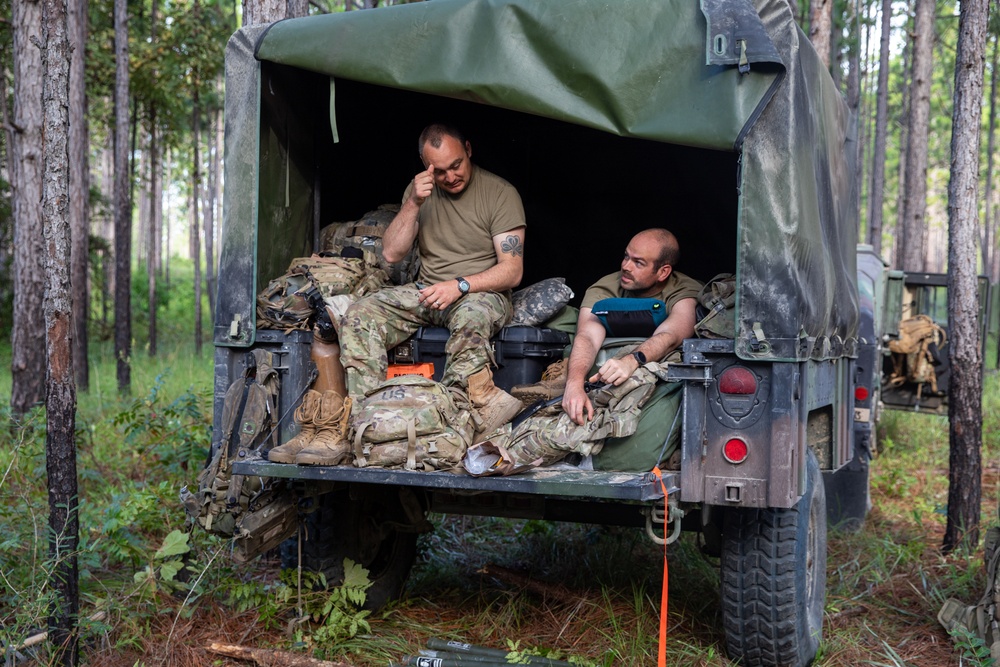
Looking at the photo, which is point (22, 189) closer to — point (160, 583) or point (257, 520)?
point (160, 583)

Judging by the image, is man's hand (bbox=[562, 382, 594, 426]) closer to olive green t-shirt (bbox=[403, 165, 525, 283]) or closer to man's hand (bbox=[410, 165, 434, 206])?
olive green t-shirt (bbox=[403, 165, 525, 283])

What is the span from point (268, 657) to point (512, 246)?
2.06 m

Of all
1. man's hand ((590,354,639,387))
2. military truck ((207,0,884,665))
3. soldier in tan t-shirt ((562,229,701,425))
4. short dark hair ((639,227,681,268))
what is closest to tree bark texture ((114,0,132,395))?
military truck ((207,0,884,665))

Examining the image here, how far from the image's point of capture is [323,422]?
12.3ft

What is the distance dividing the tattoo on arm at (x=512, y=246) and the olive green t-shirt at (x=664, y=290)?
375 mm

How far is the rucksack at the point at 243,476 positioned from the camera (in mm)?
3785

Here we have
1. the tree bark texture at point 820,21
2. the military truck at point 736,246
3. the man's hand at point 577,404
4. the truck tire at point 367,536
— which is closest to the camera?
the military truck at point 736,246

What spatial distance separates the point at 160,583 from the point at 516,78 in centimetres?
282

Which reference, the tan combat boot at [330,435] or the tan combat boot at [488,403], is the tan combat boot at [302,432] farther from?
the tan combat boot at [488,403]

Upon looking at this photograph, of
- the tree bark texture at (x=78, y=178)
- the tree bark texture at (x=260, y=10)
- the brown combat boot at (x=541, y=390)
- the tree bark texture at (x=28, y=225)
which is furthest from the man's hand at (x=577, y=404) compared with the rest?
the tree bark texture at (x=78, y=178)

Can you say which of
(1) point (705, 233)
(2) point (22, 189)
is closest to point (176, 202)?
(2) point (22, 189)

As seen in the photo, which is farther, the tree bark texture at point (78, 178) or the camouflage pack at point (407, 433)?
the tree bark texture at point (78, 178)

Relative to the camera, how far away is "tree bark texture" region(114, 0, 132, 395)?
10.6 m

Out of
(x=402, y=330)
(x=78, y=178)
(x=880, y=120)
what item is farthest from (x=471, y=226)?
(x=880, y=120)
